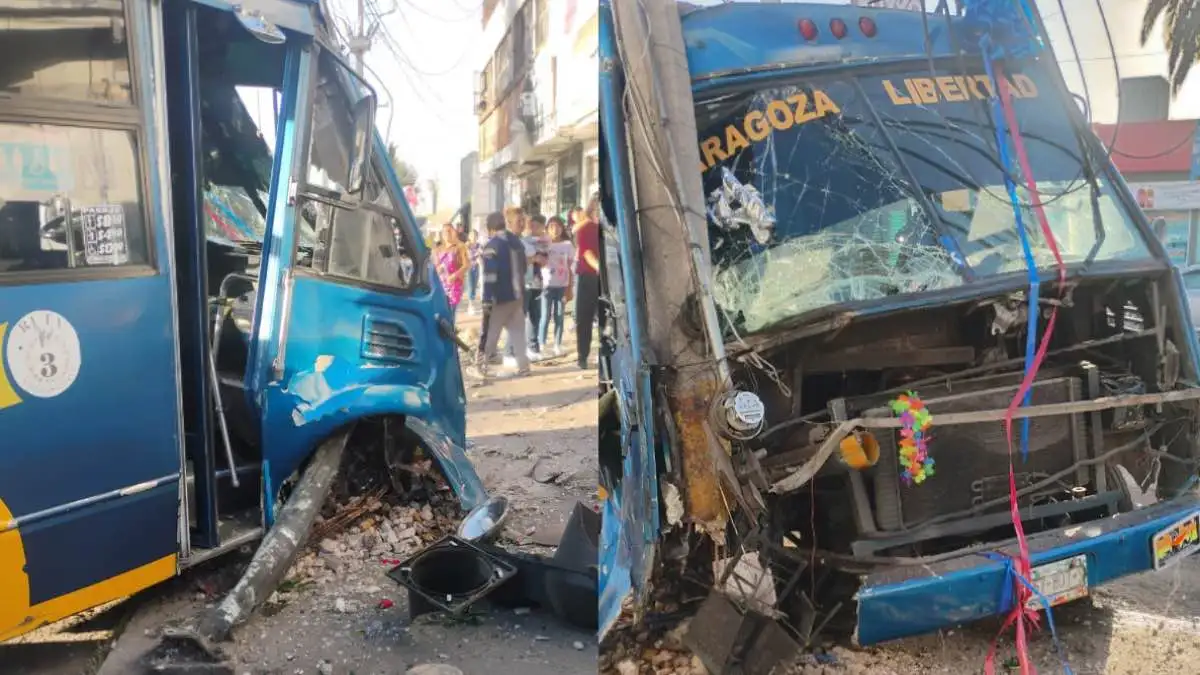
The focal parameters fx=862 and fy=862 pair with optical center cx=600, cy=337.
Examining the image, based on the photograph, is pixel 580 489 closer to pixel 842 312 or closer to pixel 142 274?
pixel 842 312

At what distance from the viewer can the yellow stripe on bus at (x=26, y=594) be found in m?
1.76

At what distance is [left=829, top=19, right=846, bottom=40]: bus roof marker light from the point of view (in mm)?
3002

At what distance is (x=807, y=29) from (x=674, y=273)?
3.77ft

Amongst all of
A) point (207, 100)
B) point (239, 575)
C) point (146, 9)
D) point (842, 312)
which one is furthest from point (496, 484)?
point (146, 9)

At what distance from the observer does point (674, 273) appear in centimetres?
241

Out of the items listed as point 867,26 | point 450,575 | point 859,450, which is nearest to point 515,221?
point 450,575

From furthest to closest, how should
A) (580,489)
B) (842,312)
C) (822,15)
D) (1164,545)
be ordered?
(822,15), (580,489), (1164,545), (842,312)

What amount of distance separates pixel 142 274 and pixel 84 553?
64 centimetres

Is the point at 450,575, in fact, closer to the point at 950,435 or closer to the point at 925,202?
the point at 950,435

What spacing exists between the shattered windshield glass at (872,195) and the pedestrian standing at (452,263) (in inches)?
30.7

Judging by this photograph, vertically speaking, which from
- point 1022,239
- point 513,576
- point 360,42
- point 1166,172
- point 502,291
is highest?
point 360,42

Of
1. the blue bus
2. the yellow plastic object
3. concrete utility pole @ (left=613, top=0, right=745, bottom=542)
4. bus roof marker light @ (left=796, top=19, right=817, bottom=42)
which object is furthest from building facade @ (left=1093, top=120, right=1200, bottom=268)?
the blue bus

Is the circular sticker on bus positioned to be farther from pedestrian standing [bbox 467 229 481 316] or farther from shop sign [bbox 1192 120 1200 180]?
shop sign [bbox 1192 120 1200 180]

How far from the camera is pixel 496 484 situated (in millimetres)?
2828
